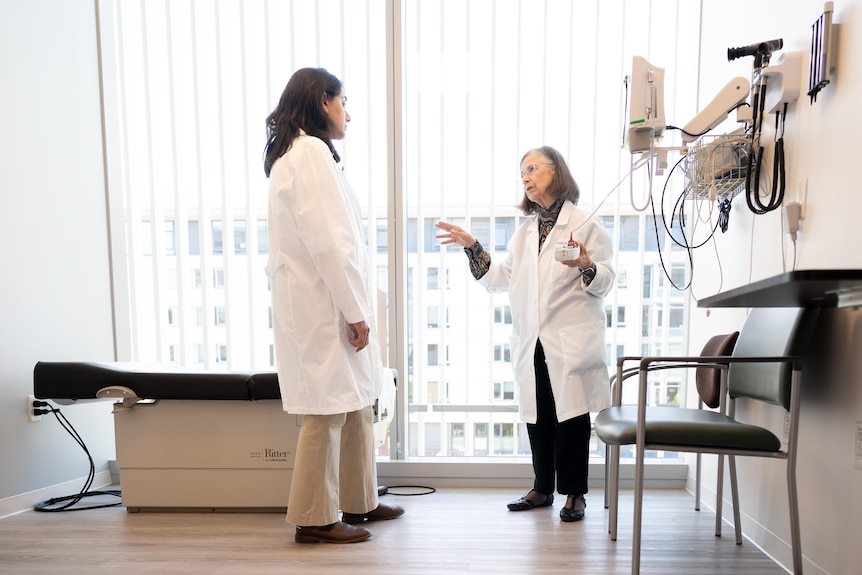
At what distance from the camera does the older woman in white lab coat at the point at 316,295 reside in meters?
1.78

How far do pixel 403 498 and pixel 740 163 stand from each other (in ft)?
5.83

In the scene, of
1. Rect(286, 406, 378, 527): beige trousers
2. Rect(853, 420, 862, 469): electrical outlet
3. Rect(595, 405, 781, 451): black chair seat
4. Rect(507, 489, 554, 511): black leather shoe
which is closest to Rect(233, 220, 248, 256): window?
Rect(286, 406, 378, 527): beige trousers

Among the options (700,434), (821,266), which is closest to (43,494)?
(700,434)

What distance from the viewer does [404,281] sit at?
8.48 feet

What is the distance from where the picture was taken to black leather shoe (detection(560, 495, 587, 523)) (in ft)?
6.82

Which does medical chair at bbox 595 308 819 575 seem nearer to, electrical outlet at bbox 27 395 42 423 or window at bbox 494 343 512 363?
window at bbox 494 343 512 363

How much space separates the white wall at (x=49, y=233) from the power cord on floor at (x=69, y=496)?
3 centimetres

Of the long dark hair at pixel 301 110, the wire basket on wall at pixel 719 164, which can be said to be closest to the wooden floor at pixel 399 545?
the wire basket on wall at pixel 719 164

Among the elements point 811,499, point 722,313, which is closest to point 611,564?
point 811,499

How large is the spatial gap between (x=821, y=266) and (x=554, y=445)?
113 cm

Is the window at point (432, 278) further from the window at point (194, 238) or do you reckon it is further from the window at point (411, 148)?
the window at point (194, 238)

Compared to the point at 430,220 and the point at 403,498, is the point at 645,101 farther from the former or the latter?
the point at 403,498

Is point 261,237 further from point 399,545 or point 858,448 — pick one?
point 858,448

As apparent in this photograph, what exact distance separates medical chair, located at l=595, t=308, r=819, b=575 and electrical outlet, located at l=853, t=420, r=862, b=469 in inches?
5.2
